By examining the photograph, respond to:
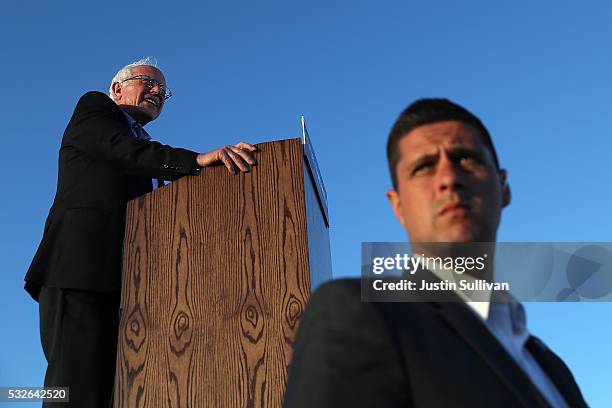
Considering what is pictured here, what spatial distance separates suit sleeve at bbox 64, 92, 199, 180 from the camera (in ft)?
9.27

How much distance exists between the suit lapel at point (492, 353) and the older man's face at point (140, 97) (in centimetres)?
272

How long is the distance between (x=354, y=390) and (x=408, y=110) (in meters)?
0.60

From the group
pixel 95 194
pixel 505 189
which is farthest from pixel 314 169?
pixel 505 189

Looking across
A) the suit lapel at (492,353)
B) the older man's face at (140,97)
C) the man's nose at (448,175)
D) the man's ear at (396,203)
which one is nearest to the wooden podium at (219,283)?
the older man's face at (140,97)

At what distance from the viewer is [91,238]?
290cm

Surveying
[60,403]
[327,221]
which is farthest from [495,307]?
[327,221]

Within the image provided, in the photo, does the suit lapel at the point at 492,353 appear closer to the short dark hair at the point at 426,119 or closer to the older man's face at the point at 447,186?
the older man's face at the point at 447,186

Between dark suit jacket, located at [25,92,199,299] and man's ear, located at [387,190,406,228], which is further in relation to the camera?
dark suit jacket, located at [25,92,199,299]

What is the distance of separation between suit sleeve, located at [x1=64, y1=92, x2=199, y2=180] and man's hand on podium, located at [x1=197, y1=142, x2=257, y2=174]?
0.23ft

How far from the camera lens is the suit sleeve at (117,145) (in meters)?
2.82

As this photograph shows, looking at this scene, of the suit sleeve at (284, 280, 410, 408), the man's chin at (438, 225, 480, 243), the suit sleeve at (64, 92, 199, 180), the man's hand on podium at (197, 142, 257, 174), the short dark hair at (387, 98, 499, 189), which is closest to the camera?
the suit sleeve at (284, 280, 410, 408)

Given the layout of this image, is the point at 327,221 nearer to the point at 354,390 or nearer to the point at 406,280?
the point at 406,280

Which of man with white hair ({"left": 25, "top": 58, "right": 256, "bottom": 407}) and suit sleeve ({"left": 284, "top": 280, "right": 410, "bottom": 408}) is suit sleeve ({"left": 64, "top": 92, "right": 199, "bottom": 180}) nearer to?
man with white hair ({"left": 25, "top": 58, "right": 256, "bottom": 407})

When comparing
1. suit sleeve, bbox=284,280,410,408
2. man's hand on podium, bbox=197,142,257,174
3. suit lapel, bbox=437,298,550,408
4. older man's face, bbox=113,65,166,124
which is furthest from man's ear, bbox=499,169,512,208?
older man's face, bbox=113,65,166,124
